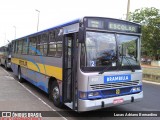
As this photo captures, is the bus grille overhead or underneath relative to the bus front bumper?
overhead

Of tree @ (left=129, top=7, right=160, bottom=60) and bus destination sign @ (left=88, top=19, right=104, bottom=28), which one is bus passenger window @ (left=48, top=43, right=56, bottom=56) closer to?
bus destination sign @ (left=88, top=19, right=104, bottom=28)

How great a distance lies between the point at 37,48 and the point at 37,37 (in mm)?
499

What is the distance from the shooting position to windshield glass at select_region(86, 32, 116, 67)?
689 centimetres

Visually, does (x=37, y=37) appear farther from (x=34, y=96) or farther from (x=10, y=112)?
(x=10, y=112)

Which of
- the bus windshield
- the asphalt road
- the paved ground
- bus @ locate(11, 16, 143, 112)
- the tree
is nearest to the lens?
bus @ locate(11, 16, 143, 112)

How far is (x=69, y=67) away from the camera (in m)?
7.75

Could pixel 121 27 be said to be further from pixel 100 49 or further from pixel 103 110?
pixel 103 110

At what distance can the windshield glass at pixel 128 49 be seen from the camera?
7.39 m

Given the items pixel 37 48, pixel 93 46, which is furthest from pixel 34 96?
pixel 93 46

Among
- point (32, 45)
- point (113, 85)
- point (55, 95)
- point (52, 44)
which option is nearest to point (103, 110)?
point (113, 85)

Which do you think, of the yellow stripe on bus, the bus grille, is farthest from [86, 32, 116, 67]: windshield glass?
the yellow stripe on bus

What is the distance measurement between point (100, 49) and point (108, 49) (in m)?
0.26

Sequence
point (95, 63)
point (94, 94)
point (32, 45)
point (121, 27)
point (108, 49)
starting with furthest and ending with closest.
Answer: point (32, 45) → point (121, 27) → point (108, 49) → point (95, 63) → point (94, 94)

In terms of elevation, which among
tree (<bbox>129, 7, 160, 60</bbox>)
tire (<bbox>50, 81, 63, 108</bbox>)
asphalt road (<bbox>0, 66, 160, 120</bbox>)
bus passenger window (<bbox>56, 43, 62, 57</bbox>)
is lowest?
asphalt road (<bbox>0, 66, 160, 120</bbox>)
